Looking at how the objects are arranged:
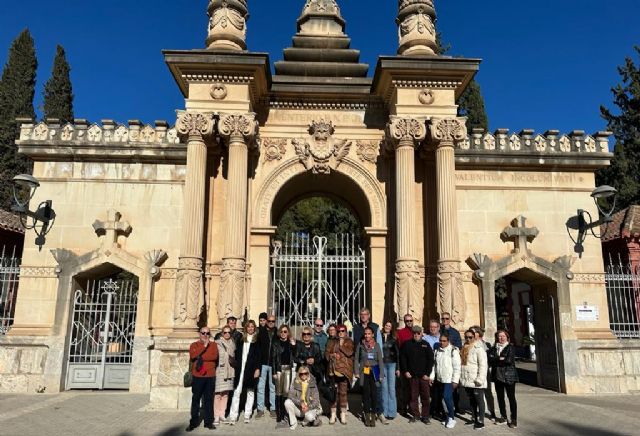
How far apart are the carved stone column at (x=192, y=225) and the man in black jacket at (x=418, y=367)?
14.9 ft

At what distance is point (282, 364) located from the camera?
29.6 feet

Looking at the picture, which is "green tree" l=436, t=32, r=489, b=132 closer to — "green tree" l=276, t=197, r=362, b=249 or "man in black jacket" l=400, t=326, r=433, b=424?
"green tree" l=276, t=197, r=362, b=249

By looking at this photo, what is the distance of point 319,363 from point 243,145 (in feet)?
17.9

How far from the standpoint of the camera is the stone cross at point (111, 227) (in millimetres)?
13078

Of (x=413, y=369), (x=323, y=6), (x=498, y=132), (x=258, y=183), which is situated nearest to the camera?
(x=413, y=369)

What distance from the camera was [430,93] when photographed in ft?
40.6

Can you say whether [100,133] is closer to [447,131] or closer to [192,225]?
[192,225]

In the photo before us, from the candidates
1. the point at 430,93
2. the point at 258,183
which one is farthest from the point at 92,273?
the point at 430,93

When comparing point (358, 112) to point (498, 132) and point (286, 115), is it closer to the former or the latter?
point (286, 115)

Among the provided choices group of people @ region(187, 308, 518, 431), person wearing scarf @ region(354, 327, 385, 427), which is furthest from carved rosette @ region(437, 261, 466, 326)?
person wearing scarf @ region(354, 327, 385, 427)

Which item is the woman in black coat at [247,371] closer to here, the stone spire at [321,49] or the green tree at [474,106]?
the stone spire at [321,49]

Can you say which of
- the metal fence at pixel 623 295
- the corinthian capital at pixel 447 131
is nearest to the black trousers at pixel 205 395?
the corinthian capital at pixel 447 131

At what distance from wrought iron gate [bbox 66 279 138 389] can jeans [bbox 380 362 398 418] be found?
23.0 feet

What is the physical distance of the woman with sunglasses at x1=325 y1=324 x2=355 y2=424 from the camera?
28.9ft
